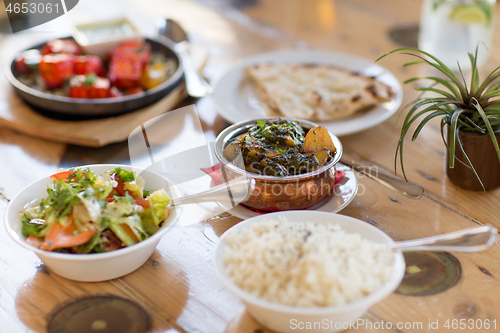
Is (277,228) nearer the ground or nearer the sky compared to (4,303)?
nearer the sky

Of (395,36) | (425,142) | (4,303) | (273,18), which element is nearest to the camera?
(4,303)

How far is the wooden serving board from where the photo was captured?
187 cm

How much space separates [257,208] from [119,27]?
1822 millimetres

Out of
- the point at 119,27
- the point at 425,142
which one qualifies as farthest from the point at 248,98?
the point at 119,27

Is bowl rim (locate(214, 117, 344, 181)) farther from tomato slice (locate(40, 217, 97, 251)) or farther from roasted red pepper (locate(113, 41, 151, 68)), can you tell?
roasted red pepper (locate(113, 41, 151, 68))

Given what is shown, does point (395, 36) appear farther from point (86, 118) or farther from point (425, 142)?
→ point (86, 118)

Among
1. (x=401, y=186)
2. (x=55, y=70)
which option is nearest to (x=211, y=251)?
(x=401, y=186)

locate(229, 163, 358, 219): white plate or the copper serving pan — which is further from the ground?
the copper serving pan

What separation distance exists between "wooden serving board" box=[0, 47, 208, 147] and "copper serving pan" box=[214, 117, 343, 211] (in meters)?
0.69

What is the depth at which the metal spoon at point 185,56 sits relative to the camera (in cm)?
215

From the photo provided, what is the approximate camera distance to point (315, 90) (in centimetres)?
206

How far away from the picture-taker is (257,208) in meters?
1.36

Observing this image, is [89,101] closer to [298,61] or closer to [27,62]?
[27,62]

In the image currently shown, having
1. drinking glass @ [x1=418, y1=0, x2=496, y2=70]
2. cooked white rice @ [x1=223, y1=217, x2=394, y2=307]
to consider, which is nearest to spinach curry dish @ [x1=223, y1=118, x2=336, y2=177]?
cooked white rice @ [x1=223, y1=217, x2=394, y2=307]
